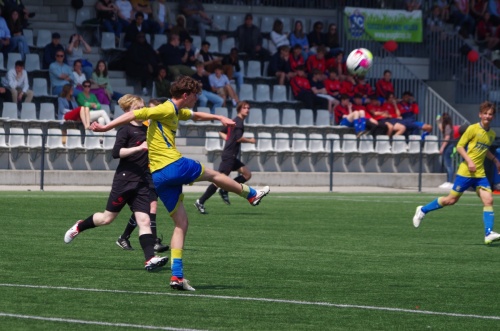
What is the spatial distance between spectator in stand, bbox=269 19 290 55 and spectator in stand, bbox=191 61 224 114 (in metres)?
3.64

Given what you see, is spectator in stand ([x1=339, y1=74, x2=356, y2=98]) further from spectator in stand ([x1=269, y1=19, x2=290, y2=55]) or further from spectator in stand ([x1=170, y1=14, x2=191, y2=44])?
spectator in stand ([x1=170, y1=14, x2=191, y2=44])

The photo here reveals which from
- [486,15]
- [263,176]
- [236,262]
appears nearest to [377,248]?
[236,262]

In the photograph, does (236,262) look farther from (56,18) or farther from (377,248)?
(56,18)

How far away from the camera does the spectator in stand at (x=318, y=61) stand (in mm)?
33594

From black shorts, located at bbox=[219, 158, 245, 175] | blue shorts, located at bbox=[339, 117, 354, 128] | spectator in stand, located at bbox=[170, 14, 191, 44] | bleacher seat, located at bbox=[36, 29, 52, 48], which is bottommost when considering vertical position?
blue shorts, located at bbox=[339, 117, 354, 128]

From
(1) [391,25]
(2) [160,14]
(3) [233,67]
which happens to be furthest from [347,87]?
(2) [160,14]

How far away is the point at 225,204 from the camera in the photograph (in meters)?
23.7

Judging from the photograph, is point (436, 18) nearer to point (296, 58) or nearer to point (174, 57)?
point (296, 58)

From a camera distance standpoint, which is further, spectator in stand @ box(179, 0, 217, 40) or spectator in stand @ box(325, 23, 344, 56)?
spectator in stand @ box(325, 23, 344, 56)

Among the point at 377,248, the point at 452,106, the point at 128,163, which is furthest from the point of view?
the point at 452,106

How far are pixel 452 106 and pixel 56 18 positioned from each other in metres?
12.4

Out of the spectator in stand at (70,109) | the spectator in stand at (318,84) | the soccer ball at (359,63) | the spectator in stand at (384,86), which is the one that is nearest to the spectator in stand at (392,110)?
the spectator in stand at (384,86)

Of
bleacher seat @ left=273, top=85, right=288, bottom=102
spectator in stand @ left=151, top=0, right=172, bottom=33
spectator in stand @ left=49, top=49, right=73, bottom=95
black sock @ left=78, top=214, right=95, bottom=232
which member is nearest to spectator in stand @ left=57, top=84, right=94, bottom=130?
spectator in stand @ left=49, top=49, right=73, bottom=95

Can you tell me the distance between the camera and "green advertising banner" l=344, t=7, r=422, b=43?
36531mm
